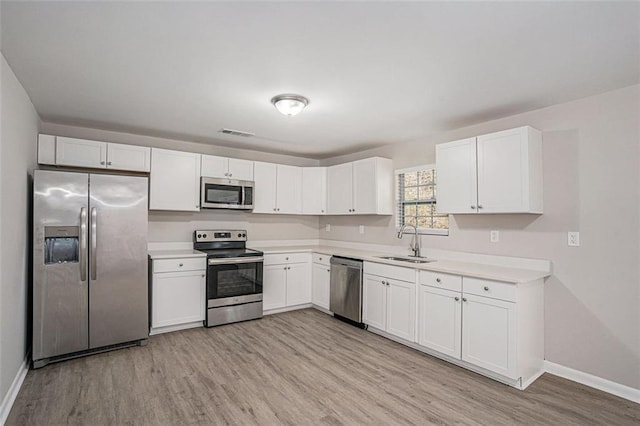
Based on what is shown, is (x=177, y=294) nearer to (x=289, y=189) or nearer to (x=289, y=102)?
(x=289, y=189)

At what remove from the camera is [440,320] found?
128 inches

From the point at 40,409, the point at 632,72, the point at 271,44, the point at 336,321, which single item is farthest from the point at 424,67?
the point at 40,409

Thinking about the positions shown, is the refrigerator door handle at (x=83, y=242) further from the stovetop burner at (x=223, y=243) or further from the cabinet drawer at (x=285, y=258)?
the cabinet drawer at (x=285, y=258)

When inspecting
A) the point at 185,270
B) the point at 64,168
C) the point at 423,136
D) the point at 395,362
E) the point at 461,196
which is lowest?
the point at 395,362

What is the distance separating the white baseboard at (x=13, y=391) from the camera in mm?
2256

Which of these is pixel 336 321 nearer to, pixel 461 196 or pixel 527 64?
pixel 461 196

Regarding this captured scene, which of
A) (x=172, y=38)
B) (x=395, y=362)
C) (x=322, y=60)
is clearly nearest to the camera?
(x=172, y=38)

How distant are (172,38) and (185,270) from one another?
2.79 metres

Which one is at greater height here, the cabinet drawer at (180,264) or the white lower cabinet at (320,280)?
the cabinet drawer at (180,264)

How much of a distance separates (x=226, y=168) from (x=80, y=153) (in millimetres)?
1642

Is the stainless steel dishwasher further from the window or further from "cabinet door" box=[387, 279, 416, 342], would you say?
the window

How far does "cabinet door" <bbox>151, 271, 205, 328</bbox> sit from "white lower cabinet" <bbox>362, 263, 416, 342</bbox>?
2018 millimetres

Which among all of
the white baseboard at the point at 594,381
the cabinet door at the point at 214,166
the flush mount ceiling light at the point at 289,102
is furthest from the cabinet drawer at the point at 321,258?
the white baseboard at the point at 594,381

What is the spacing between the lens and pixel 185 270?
408 centimetres
